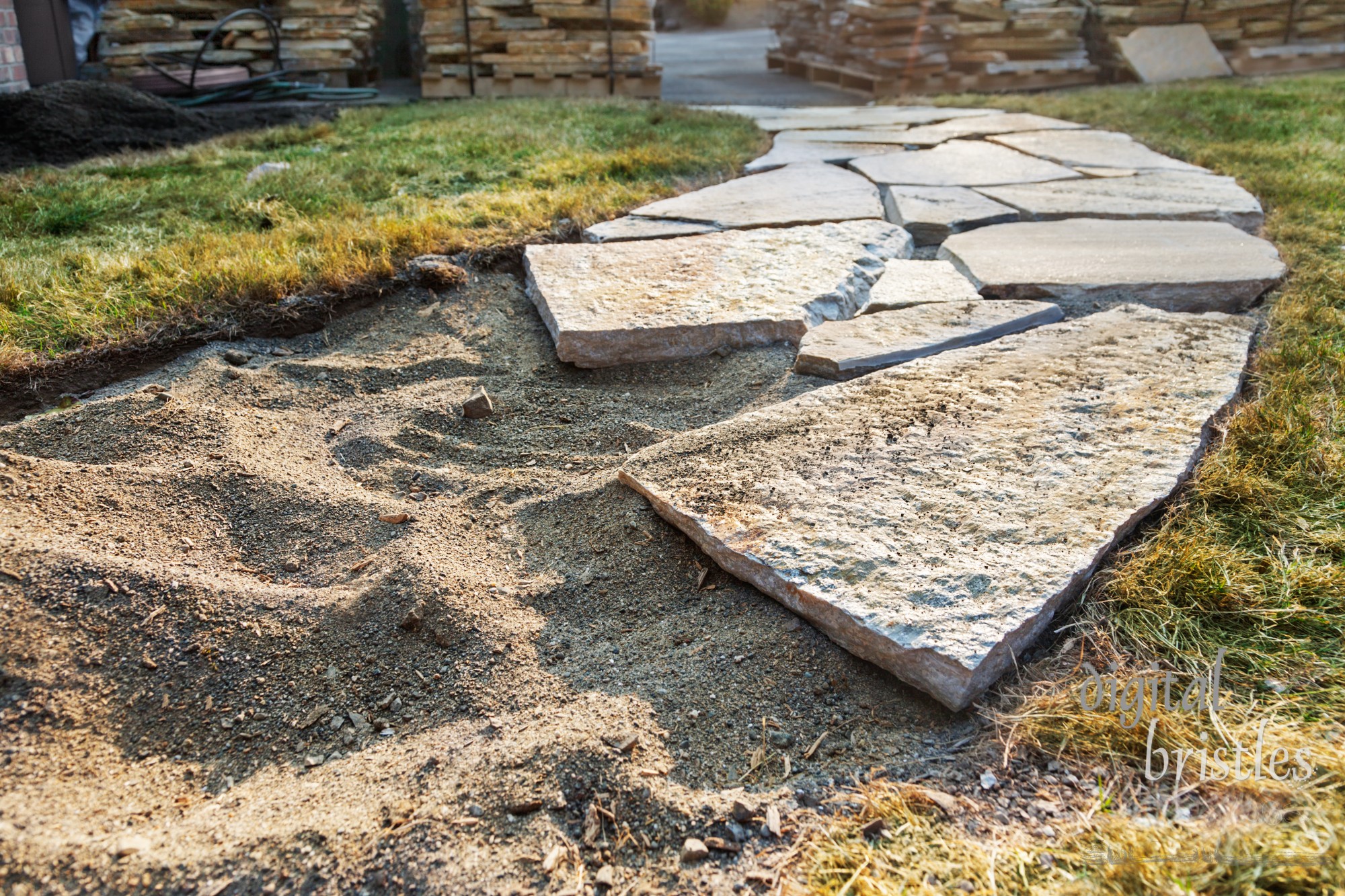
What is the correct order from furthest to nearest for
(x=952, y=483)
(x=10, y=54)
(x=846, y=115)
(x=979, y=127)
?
(x=846, y=115) < (x=10, y=54) < (x=979, y=127) < (x=952, y=483)

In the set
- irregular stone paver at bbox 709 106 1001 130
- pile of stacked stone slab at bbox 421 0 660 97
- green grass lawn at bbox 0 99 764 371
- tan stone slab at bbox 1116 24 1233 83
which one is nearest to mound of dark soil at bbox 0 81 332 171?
green grass lawn at bbox 0 99 764 371

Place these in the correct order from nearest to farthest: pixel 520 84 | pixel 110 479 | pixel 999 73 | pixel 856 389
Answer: pixel 110 479 < pixel 856 389 < pixel 520 84 < pixel 999 73

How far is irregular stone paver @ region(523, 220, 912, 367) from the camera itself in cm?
258

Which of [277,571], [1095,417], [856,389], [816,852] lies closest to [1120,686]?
[816,852]

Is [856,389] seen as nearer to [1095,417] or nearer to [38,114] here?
[1095,417]

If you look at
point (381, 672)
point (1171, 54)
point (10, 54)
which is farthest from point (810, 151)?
point (1171, 54)

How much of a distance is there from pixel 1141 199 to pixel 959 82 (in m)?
4.37

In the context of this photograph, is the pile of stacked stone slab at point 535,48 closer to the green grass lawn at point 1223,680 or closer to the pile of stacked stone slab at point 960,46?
the pile of stacked stone slab at point 960,46

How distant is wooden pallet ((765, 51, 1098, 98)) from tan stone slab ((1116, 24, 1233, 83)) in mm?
350

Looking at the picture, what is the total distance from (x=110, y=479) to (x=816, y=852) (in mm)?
1587

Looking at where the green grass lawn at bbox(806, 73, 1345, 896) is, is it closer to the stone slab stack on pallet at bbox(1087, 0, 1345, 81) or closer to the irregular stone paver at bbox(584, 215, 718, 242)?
the irregular stone paver at bbox(584, 215, 718, 242)

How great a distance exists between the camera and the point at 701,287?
111 inches

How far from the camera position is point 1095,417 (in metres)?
2.07

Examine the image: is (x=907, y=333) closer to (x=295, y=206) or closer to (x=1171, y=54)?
(x=295, y=206)
